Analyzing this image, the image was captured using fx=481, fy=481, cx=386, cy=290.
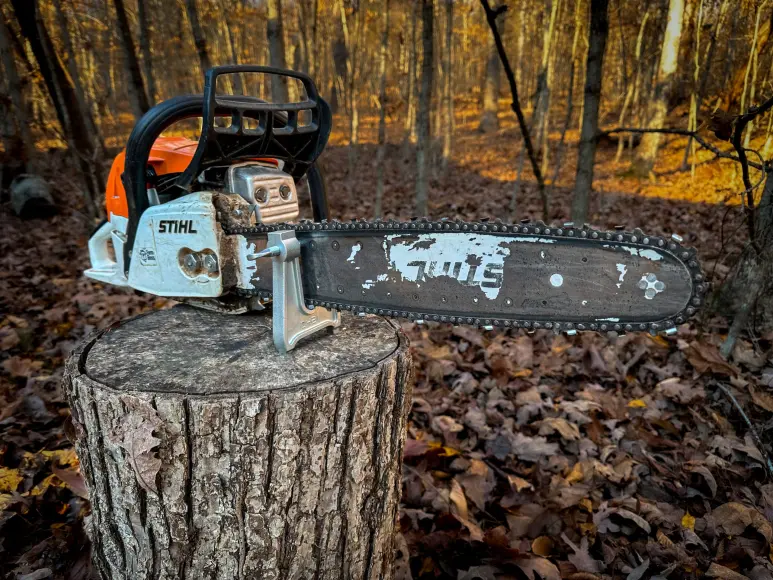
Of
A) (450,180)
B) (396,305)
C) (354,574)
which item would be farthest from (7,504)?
(450,180)

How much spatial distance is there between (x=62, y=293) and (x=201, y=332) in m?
2.91

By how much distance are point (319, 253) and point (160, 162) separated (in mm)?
757

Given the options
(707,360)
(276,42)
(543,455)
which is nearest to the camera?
(543,455)

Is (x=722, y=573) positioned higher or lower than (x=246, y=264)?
lower

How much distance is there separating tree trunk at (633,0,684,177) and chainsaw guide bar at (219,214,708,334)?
32.0 feet

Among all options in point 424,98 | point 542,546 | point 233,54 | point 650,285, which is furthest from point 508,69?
point 233,54

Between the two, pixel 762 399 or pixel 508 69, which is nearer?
pixel 762 399

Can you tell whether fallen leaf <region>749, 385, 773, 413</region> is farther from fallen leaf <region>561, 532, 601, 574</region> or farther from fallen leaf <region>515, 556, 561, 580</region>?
fallen leaf <region>515, 556, 561, 580</region>

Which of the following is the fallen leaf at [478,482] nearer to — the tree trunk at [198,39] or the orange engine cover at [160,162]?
the orange engine cover at [160,162]

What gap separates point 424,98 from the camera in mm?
4809

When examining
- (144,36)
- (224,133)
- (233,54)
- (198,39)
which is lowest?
(224,133)

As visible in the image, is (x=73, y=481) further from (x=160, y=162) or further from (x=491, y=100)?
(x=491, y=100)

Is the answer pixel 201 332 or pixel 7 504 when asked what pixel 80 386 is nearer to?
pixel 201 332

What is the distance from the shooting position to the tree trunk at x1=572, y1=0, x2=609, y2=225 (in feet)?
8.53
